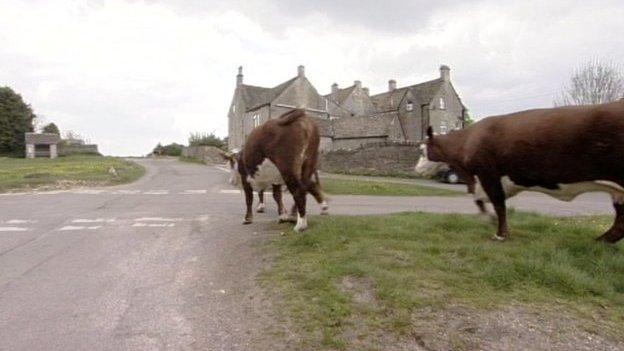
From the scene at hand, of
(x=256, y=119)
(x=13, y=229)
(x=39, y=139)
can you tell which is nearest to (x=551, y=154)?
(x=13, y=229)

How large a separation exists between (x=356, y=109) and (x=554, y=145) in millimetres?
58438

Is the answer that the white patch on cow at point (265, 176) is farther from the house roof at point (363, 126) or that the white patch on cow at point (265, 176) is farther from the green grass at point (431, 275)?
the house roof at point (363, 126)

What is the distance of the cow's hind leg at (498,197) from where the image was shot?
272 inches

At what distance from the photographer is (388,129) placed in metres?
48.4

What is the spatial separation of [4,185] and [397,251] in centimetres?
2135

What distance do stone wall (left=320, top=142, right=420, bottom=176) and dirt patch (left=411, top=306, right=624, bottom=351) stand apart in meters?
28.0

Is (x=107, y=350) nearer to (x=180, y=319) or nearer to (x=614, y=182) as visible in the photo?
(x=180, y=319)

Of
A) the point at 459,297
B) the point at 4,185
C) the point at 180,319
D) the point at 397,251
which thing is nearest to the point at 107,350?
the point at 180,319

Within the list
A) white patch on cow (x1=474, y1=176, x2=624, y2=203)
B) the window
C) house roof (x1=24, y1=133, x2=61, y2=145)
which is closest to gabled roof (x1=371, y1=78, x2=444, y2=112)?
the window

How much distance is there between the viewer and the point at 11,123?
221 feet

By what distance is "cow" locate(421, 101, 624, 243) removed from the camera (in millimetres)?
5629

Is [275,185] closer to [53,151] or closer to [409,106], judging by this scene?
[409,106]

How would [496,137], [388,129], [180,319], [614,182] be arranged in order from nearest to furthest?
[180,319] → [614,182] → [496,137] → [388,129]

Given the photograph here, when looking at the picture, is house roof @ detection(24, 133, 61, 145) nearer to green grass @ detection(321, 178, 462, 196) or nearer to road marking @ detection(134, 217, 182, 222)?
green grass @ detection(321, 178, 462, 196)
